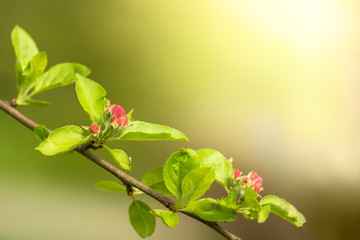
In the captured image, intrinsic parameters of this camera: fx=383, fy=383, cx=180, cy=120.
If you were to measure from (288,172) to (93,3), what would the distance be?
930 mm

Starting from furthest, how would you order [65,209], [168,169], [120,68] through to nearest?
[120,68] → [65,209] → [168,169]

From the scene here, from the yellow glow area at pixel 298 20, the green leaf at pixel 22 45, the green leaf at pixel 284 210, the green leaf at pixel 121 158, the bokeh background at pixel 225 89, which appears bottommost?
the green leaf at pixel 121 158

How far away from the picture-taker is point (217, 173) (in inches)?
13.8

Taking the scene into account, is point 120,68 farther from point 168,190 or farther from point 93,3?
point 168,190

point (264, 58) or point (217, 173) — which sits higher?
point (264, 58)

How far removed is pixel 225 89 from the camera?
1393 mm

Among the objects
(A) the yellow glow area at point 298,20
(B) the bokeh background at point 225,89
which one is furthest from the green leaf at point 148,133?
(A) the yellow glow area at point 298,20

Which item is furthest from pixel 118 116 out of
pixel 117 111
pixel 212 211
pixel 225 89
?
pixel 225 89

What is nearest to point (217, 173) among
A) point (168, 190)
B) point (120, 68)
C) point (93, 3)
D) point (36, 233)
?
point (168, 190)

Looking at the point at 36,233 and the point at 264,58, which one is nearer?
the point at 36,233

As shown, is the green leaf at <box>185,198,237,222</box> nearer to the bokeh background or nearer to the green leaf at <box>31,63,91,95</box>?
the green leaf at <box>31,63,91,95</box>

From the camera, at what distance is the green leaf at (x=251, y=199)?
0.30 m

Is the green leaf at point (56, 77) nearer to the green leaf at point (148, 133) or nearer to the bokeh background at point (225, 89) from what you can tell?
the green leaf at point (148, 133)

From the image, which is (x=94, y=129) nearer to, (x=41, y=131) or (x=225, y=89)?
(x=41, y=131)
